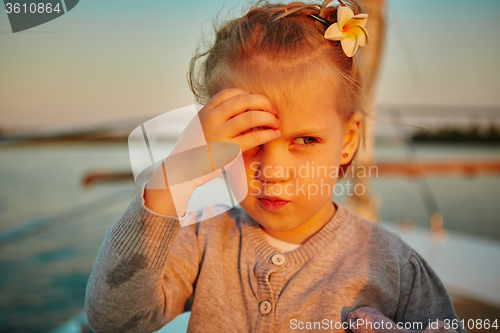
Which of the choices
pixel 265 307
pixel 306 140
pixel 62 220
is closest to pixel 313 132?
pixel 306 140

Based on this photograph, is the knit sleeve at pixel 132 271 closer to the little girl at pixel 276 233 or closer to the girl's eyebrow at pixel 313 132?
the little girl at pixel 276 233

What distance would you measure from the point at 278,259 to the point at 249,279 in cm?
8

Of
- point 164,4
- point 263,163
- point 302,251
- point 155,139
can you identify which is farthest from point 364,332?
point 164,4

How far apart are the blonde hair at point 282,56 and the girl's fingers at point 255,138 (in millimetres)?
72

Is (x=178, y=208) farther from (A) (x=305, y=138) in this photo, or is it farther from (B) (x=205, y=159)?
(A) (x=305, y=138)

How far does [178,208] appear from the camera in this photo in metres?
0.65

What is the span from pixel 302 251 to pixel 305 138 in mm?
256

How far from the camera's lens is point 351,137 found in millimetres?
838

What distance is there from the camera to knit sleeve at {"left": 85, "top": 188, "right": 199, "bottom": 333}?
25.2 inches

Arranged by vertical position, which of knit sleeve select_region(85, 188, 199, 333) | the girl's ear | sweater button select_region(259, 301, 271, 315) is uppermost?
the girl's ear

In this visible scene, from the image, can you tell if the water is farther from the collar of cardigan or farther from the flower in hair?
the flower in hair

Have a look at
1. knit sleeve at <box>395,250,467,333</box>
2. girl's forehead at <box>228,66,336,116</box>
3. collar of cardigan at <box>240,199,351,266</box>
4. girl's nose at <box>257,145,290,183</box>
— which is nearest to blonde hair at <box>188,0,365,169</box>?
girl's forehead at <box>228,66,336,116</box>

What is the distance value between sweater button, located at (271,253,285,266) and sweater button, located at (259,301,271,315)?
0.27ft

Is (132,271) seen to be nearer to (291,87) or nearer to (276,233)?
(276,233)
